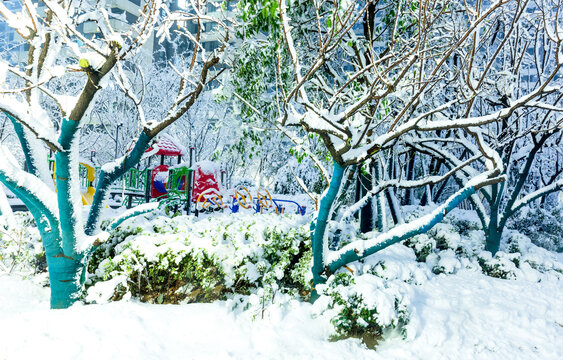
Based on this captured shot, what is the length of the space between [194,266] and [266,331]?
1.33m

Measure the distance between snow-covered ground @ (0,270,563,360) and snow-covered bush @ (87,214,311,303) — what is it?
30cm

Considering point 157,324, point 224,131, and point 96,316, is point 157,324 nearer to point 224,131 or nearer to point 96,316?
point 96,316

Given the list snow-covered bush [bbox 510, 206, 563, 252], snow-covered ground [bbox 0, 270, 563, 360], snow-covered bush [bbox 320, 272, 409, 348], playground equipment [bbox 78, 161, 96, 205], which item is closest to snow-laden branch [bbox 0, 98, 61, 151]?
snow-covered ground [bbox 0, 270, 563, 360]

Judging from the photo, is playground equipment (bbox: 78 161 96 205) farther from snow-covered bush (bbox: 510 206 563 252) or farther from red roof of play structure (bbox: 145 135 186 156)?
snow-covered bush (bbox: 510 206 563 252)

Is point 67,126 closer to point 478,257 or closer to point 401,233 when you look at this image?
point 401,233

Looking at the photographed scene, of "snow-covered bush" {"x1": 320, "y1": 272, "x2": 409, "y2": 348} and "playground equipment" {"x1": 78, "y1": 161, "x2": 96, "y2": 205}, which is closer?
"snow-covered bush" {"x1": 320, "y1": 272, "x2": 409, "y2": 348}

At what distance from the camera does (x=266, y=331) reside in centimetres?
404

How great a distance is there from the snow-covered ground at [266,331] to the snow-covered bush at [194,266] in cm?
30

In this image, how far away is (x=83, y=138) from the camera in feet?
72.5

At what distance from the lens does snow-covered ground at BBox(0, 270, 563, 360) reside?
3.32 metres

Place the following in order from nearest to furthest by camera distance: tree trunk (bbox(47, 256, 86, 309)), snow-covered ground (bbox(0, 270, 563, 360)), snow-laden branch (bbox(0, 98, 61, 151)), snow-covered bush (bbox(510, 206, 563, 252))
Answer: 1. snow-covered ground (bbox(0, 270, 563, 360))
2. snow-laden branch (bbox(0, 98, 61, 151))
3. tree trunk (bbox(47, 256, 86, 309))
4. snow-covered bush (bbox(510, 206, 563, 252))

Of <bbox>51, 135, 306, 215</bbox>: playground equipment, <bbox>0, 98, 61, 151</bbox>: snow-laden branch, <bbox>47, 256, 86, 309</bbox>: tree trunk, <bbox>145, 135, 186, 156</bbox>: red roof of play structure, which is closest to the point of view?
<bbox>0, 98, 61, 151</bbox>: snow-laden branch

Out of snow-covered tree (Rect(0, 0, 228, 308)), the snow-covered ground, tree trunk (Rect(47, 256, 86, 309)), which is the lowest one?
the snow-covered ground

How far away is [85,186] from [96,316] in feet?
33.0
